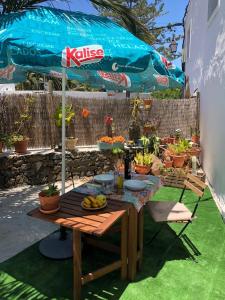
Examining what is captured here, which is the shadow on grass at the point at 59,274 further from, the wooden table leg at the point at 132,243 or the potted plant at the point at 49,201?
the potted plant at the point at 49,201

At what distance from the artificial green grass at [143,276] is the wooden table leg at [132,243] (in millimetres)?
124

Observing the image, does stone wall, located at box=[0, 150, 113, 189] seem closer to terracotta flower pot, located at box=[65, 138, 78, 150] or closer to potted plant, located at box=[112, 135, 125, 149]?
terracotta flower pot, located at box=[65, 138, 78, 150]

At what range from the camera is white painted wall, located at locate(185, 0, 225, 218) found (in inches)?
232

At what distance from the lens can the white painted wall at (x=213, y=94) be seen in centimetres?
589

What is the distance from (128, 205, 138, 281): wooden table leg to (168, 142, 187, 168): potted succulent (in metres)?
4.82

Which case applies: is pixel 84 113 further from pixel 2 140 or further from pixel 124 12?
pixel 124 12

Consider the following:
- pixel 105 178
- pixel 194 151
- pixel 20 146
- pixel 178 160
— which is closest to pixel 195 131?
pixel 194 151

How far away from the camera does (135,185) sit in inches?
149

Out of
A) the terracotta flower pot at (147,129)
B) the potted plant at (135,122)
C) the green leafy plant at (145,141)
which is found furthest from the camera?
the terracotta flower pot at (147,129)

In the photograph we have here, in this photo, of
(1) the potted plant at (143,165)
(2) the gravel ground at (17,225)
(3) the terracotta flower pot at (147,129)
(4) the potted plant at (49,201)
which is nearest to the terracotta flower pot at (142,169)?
(1) the potted plant at (143,165)

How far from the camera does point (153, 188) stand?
13.0 ft

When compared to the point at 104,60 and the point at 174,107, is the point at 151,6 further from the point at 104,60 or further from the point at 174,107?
the point at 104,60

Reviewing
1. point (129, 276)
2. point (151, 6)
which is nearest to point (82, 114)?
point (129, 276)

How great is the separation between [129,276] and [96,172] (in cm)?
459
